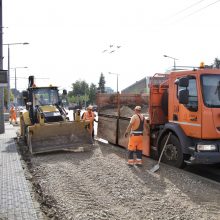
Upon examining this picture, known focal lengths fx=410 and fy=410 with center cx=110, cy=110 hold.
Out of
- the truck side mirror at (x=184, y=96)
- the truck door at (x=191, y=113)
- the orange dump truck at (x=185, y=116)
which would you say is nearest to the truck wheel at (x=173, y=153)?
the orange dump truck at (x=185, y=116)

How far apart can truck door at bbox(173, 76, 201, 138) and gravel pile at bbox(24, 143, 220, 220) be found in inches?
39.3

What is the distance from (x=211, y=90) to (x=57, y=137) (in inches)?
229

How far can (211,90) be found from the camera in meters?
9.20

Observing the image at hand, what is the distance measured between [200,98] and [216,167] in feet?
8.15

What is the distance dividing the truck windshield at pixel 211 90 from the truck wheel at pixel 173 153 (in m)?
1.34

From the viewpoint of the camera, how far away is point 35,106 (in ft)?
51.2

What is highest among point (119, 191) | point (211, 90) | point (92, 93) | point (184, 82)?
point (92, 93)

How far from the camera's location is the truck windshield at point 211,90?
29.8 ft

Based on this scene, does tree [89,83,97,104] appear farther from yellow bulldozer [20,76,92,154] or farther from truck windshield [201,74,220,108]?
truck windshield [201,74,220,108]

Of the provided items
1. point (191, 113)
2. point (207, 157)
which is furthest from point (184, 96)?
point (207, 157)

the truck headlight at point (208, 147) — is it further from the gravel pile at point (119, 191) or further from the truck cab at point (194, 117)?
the gravel pile at point (119, 191)

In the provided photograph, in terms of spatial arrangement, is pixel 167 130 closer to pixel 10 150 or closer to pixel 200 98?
pixel 200 98

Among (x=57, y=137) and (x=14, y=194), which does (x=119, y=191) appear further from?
(x=57, y=137)

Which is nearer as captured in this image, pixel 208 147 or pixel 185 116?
pixel 208 147
